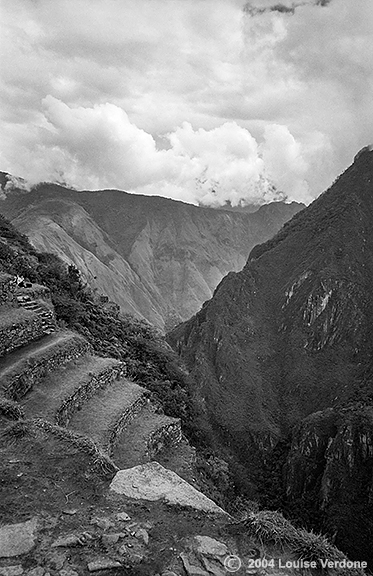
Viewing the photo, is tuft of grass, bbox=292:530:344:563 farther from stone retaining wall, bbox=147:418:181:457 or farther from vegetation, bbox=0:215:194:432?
vegetation, bbox=0:215:194:432

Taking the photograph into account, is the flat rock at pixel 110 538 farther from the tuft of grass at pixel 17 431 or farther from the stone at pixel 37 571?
the tuft of grass at pixel 17 431

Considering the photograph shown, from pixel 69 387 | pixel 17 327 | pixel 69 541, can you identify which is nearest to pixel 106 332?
pixel 17 327

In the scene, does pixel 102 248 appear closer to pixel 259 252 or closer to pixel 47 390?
pixel 259 252

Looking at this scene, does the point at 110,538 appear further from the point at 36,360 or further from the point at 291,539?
the point at 36,360

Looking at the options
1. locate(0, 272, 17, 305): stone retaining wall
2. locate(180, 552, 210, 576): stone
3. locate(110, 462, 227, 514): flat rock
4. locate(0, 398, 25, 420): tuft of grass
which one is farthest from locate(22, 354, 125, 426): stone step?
locate(180, 552, 210, 576): stone

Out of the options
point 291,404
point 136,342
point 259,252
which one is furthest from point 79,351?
point 259,252
